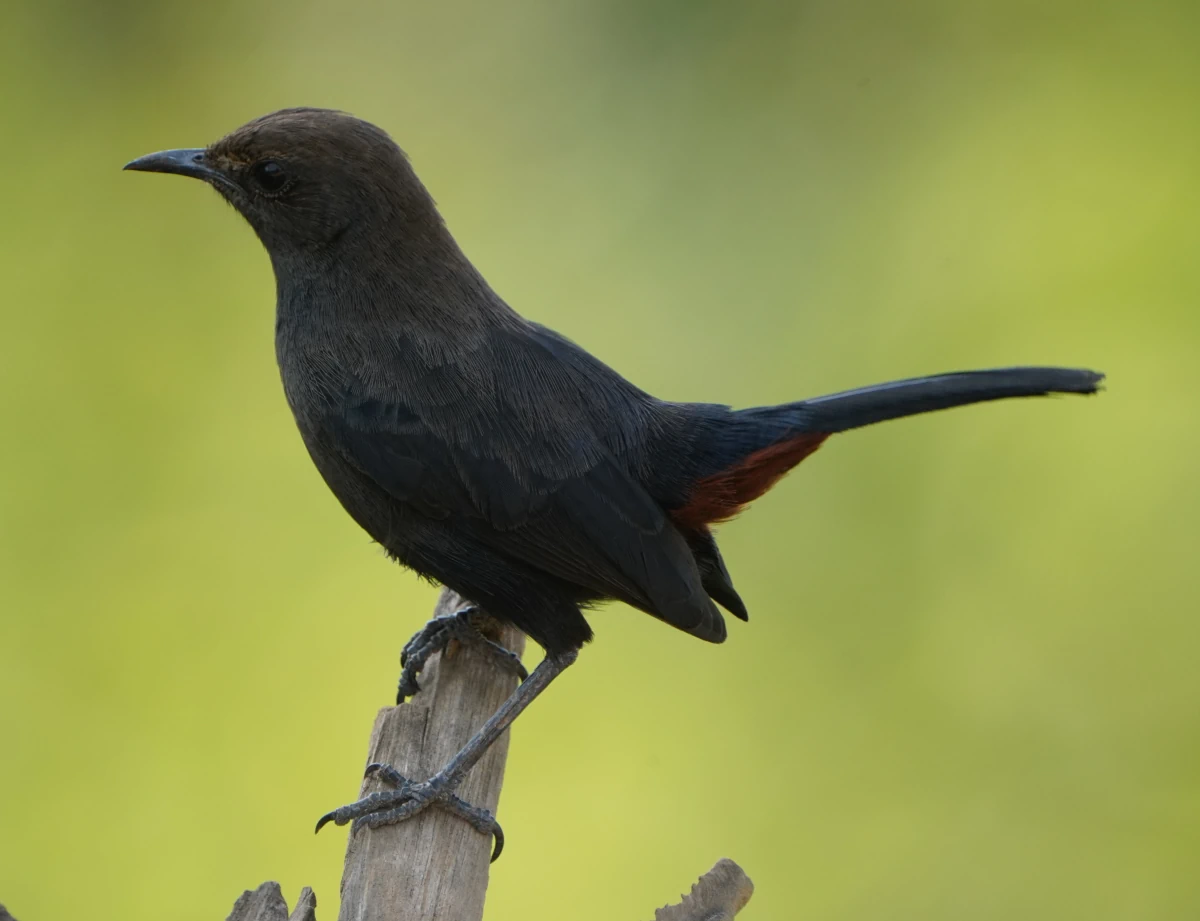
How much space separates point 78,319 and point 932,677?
12.9ft

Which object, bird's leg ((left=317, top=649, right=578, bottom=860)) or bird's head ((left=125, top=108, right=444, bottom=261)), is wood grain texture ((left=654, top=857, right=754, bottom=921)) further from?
bird's head ((left=125, top=108, right=444, bottom=261))

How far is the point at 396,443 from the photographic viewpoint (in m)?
3.10

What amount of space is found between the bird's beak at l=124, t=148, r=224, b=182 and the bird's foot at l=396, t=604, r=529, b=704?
1205mm

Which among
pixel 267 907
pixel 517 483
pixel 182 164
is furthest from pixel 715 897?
pixel 182 164

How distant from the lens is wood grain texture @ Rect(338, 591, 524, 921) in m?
2.79

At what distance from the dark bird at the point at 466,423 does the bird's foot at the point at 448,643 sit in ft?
0.77

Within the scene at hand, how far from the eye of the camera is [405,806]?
9.97 feet

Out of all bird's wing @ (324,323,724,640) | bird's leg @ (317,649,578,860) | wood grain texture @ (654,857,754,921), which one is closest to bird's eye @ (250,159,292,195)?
bird's wing @ (324,323,724,640)

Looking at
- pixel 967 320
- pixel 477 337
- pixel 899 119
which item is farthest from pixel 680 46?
pixel 477 337

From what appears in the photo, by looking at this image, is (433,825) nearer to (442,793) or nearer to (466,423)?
(442,793)

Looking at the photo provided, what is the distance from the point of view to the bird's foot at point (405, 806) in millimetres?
3023

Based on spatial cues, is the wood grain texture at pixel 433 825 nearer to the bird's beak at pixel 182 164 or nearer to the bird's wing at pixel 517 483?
the bird's wing at pixel 517 483

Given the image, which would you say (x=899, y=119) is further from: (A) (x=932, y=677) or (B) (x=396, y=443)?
(B) (x=396, y=443)

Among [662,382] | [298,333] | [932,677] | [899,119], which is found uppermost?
[899,119]
